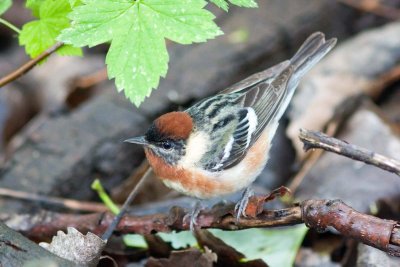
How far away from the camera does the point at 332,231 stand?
4711mm

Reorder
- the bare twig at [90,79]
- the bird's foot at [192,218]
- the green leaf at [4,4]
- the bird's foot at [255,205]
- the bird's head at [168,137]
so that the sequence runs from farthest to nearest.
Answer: the bare twig at [90,79] → the bird's head at [168,137] → the bird's foot at [192,218] → the green leaf at [4,4] → the bird's foot at [255,205]

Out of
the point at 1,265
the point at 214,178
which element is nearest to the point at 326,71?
the point at 214,178

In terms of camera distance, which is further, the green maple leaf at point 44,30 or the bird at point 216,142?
the bird at point 216,142

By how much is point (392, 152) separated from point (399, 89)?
127cm

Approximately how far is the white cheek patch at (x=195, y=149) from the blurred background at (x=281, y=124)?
0.84 m

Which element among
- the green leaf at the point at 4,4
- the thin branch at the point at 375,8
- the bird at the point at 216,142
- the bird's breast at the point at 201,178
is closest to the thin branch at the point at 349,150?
the bird at the point at 216,142

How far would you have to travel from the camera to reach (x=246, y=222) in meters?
3.75

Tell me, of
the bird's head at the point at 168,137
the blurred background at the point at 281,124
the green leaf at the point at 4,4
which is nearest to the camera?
the green leaf at the point at 4,4

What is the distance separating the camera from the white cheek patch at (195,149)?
14.0 feet

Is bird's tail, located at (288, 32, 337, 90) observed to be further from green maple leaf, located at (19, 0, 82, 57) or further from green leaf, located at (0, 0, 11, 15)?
green leaf, located at (0, 0, 11, 15)

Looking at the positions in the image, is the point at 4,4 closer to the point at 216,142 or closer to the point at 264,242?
the point at 216,142

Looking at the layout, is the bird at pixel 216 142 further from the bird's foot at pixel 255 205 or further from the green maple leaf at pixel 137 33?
the green maple leaf at pixel 137 33

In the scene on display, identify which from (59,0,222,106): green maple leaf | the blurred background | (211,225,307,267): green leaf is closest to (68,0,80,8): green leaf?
(59,0,222,106): green maple leaf

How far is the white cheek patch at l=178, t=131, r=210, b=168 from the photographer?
168 inches
